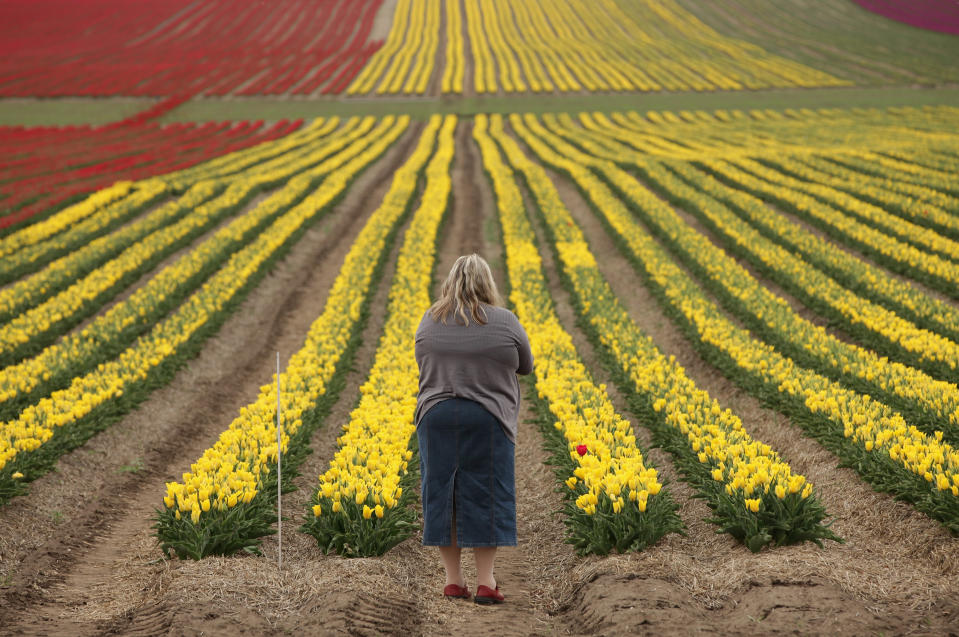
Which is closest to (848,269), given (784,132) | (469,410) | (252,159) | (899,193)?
(899,193)

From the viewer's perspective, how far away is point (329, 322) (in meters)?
14.3

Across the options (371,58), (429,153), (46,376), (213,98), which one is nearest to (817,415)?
(46,376)

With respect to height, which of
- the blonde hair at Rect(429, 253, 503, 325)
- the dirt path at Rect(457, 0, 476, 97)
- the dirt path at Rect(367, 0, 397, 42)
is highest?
the dirt path at Rect(367, 0, 397, 42)

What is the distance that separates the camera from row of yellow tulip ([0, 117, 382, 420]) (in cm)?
1121

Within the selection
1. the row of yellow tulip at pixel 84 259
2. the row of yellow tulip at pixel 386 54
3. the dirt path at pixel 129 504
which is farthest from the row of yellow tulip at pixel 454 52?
the dirt path at pixel 129 504

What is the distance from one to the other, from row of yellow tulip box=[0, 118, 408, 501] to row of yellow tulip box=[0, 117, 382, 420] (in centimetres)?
26

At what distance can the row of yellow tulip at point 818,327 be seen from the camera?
9.12 m

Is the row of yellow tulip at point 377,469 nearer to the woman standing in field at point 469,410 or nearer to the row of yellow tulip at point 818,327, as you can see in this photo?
the woman standing in field at point 469,410

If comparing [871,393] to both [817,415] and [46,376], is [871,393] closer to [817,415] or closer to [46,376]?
[817,415]

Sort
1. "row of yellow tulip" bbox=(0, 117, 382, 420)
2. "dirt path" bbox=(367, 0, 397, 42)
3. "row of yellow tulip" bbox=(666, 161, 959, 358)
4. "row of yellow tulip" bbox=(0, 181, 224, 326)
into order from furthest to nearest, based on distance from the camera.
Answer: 1. "dirt path" bbox=(367, 0, 397, 42)
2. "row of yellow tulip" bbox=(0, 181, 224, 326)
3. "row of yellow tulip" bbox=(666, 161, 959, 358)
4. "row of yellow tulip" bbox=(0, 117, 382, 420)

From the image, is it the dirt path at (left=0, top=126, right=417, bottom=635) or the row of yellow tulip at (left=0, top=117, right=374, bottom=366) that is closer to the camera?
the dirt path at (left=0, top=126, right=417, bottom=635)

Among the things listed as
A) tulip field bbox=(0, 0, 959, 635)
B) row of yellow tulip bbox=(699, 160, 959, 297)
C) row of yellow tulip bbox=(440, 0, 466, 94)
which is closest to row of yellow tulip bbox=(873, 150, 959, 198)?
tulip field bbox=(0, 0, 959, 635)

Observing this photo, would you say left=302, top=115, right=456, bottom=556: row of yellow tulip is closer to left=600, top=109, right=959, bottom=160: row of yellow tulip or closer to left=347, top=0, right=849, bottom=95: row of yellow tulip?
left=600, top=109, right=959, bottom=160: row of yellow tulip

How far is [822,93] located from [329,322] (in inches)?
2505
